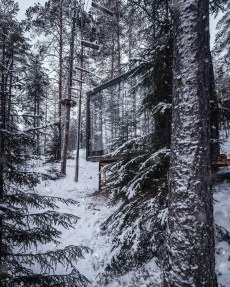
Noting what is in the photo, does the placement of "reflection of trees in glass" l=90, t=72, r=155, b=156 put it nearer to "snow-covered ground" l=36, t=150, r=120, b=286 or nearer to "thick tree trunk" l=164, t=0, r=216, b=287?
"snow-covered ground" l=36, t=150, r=120, b=286

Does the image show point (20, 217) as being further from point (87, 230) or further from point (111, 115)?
point (111, 115)

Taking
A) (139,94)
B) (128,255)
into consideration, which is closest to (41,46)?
(139,94)

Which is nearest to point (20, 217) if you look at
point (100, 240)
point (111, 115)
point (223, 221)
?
point (100, 240)

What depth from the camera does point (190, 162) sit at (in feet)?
7.25

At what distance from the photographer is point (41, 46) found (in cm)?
1434

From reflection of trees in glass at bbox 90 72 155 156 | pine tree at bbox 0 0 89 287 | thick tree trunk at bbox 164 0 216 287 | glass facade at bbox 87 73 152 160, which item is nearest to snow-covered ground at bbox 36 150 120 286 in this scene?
pine tree at bbox 0 0 89 287

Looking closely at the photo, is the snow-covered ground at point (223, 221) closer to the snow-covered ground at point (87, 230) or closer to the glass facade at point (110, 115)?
the snow-covered ground at point (87, 230)

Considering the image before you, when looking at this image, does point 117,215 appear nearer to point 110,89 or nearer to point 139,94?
point 139,94

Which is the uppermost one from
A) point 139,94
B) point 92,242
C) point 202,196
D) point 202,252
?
point 139,94

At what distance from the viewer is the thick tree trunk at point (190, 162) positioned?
6.90ft

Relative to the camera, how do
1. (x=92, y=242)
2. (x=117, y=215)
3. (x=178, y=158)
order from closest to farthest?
(x=178, y=158), (x=117, y=215), (x=92, y=242)

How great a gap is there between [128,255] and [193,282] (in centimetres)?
183

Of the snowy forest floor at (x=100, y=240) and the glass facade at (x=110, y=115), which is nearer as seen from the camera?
the snowy forest floor at (x=100, y=240)

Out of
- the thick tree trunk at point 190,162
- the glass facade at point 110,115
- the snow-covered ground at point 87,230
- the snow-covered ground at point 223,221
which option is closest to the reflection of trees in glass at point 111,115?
the glass facade at point 110,115
